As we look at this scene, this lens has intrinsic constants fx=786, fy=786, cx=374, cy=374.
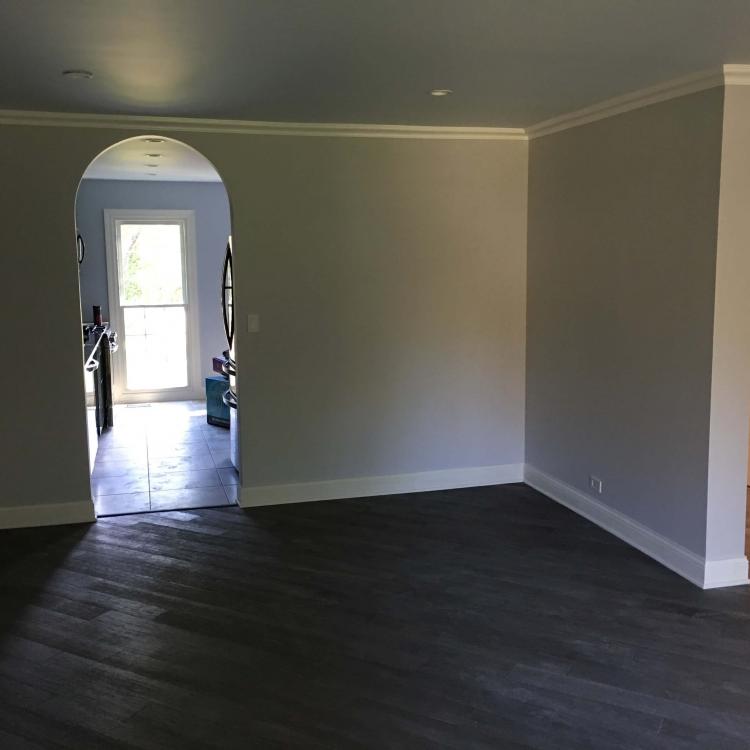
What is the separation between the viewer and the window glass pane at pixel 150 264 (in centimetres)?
859

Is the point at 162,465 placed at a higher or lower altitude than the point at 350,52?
lower

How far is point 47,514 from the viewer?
4684mm

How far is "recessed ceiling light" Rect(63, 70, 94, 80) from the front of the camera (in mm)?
3368

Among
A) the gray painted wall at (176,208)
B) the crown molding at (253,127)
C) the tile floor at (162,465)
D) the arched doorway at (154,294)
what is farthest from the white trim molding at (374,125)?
the gray painted wall at (176,208)

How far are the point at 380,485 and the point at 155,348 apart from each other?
4461mm

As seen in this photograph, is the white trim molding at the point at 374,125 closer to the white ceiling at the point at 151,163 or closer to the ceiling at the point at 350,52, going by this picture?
the ceiling at the point at 350,52

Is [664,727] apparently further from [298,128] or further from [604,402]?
[298,128]

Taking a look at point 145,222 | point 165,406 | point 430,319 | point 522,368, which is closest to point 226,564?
point 430,319

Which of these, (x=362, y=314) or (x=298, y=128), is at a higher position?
(x=298, y=128)

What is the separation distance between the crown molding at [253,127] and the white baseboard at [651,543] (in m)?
2.27

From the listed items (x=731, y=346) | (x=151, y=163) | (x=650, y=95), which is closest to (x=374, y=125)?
(x=650, y=95)

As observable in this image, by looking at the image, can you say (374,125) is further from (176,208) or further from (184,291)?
(184,291)

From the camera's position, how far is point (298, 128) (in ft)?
15.7

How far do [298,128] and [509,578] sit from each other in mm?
2890
